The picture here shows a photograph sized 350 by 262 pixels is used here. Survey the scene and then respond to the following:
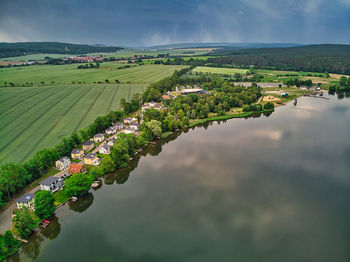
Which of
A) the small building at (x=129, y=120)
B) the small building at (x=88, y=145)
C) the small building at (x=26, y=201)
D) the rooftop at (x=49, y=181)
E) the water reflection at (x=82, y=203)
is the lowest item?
the water reflection at (x=82, y=203)

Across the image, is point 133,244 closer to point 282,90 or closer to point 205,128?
point 205,128

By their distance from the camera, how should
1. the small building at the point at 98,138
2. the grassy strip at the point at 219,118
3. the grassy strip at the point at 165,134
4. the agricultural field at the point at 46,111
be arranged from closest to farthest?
the agricultural field at the point at 46,111 < the small building at the point at 98,138 < the grassy strip at the point at 165,134 < the grassy strip at the point at 219,118

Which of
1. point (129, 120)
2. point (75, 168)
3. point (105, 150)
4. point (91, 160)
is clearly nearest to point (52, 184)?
point (75, 168)

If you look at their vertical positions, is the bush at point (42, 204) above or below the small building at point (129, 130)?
below

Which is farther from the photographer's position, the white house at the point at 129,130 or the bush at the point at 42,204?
the white house at the point at 129,130

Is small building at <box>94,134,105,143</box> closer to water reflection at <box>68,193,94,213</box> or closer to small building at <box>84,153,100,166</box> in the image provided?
small building at <box>84,153,100,166</box>

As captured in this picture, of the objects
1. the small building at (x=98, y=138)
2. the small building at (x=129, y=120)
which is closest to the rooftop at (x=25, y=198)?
the small building at (x=98, y=138)

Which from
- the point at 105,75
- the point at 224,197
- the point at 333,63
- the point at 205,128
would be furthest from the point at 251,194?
the point at 333,63

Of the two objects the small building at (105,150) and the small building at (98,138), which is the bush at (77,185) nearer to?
the small building at (105,150)
